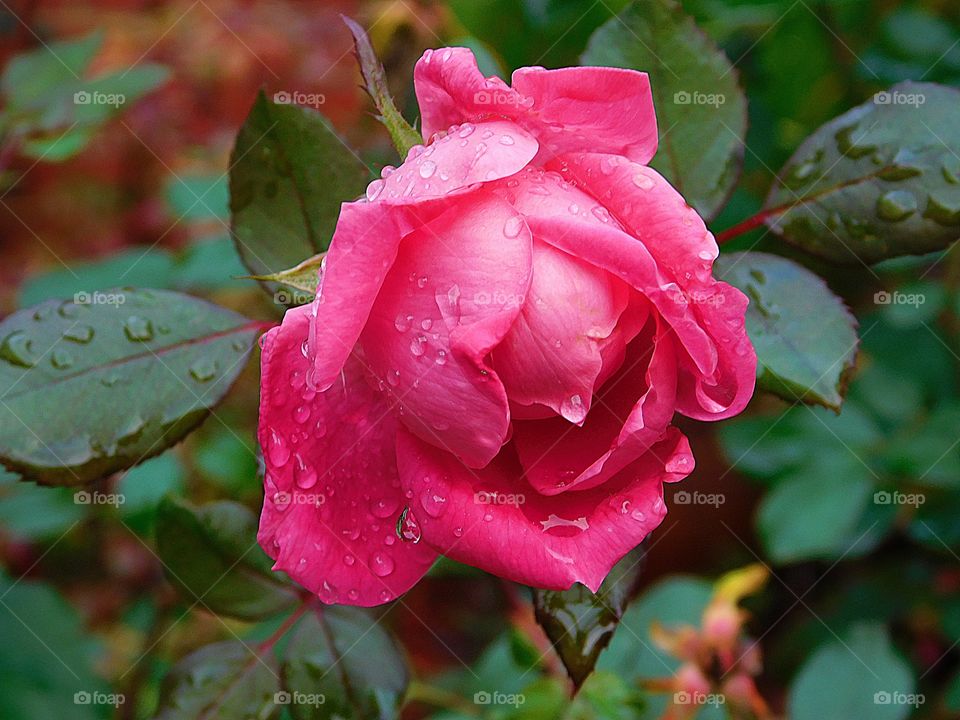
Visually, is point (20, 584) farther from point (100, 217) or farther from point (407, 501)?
point (100, 217)

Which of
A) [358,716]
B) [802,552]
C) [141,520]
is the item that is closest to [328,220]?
[358,716]
